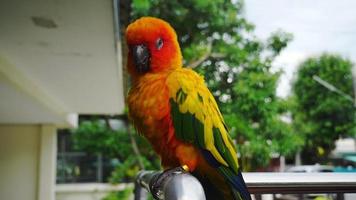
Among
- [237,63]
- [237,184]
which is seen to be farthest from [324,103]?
[237,184]

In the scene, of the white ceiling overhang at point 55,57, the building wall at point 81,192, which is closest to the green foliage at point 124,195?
the building wall at point 81,192

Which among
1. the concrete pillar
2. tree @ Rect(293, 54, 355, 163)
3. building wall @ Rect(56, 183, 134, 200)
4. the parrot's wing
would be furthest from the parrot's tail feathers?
tree @ Rect(293, 54, 355, 163)

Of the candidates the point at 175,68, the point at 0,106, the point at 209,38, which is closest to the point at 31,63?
the point at 0,106

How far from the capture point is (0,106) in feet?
9.04

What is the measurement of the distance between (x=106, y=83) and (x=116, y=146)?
2.50 meters

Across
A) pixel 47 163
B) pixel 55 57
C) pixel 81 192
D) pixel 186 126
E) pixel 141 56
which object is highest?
pixel 55 57

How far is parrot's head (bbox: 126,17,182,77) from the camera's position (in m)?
0.79

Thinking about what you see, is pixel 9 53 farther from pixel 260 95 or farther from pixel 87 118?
pixel 87 118

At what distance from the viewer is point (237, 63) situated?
163 inches

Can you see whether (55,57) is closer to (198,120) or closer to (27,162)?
(198,120)

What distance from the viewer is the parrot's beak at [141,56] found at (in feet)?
2.57

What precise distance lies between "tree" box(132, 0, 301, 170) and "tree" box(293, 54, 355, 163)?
5.61 meters

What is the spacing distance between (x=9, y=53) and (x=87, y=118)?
3971 mm

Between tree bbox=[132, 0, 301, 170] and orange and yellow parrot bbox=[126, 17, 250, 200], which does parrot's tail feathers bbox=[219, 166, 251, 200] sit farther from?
tree bbox=[132, 0, 301, 170]
